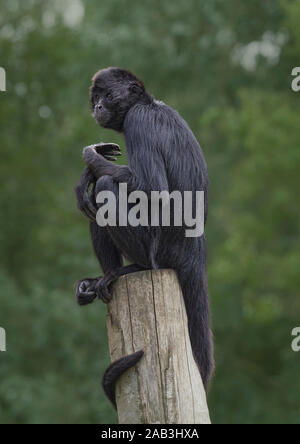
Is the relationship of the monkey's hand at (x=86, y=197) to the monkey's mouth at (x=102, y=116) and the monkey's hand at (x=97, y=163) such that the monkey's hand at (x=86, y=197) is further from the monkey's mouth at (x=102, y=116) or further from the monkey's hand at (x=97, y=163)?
the monkey's mouth at (x=102, y=116)

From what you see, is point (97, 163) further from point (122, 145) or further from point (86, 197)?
point (122, 145)

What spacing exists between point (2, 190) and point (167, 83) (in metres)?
4.41

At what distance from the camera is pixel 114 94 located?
19.5 ft

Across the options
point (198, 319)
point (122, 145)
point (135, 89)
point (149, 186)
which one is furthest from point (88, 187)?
point (122, 145)

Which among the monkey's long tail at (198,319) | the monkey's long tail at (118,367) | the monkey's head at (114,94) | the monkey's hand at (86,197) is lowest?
the monkey's long tail at (118,367)

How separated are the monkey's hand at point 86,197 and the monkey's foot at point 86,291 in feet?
1.49

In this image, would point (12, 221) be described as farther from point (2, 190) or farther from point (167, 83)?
point (167, 83)

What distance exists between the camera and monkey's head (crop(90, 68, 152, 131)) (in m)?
5.96

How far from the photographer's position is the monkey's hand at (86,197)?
568 centimetres

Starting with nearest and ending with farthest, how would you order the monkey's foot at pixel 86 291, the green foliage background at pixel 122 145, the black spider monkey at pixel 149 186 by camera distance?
the black spider monkey at pixel 149 186
the monkey's foot at pixel 86 291
the green foliage background at pixel 122 145

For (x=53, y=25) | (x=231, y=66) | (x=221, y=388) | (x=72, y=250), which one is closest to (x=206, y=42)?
(x=231, y=66)

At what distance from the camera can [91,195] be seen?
579 cm

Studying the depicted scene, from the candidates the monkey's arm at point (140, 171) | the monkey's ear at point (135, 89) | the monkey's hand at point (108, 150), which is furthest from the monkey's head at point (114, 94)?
the monkey's arm at point (140, 171)

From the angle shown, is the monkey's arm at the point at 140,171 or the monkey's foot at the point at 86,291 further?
the monkey's foot at the point at 86,291
